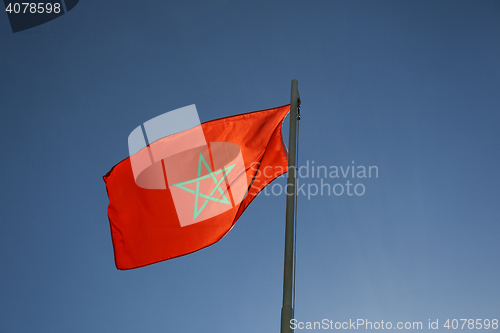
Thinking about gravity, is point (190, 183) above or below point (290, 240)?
above

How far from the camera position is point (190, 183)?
40.0 ft

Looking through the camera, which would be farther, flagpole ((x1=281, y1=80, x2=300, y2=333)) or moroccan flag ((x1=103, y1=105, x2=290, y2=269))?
moroccan flag ((x1=103, y1=105, x2=290, y2=269))

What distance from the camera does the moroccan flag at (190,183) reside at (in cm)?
1109

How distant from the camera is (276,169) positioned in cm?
1102

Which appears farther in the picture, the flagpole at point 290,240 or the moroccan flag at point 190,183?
the moroccan flag at point 190,183

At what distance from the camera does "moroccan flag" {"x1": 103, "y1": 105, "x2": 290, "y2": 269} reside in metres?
11.1

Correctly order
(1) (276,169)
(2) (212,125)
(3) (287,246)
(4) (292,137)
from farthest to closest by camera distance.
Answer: (2) (212,125) < (1) (276,169) < (4) (292,137) < (3) (287,246)

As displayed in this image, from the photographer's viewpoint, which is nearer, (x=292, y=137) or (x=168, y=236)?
(x=292, y=137)

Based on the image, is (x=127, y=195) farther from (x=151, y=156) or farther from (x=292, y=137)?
(x=292, y=137)

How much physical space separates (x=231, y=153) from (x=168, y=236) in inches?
108

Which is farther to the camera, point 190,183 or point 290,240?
point 190,183

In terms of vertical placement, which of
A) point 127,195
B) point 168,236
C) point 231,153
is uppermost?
point 231,153

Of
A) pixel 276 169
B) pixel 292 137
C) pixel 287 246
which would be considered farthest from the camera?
pixel 276 169

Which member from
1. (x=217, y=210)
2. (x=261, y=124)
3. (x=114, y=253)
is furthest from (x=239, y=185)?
(x=114, y=253)
